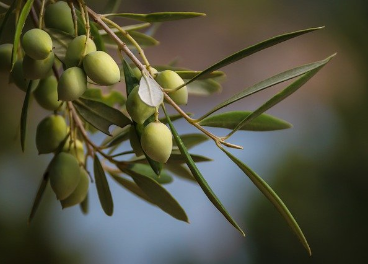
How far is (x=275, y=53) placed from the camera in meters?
2.66

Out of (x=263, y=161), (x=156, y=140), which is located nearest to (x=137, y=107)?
(x=156, y=140)

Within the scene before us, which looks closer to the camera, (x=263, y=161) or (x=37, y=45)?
(x=37, y=45)

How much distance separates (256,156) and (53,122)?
4.97ft

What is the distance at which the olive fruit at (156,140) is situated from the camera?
1.00 ft

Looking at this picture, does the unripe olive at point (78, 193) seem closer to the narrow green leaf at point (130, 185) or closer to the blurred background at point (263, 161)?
the narrow green leaf at point (130, 185)

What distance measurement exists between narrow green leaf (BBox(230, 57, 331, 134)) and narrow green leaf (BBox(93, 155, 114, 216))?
12 centimetres

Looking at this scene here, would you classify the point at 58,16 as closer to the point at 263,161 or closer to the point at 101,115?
the point at 101,115

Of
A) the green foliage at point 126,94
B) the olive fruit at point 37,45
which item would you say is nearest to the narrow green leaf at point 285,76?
the green foliage at point 126,94

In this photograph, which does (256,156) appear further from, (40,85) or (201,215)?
(40,85)

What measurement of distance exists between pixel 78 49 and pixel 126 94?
39 mm

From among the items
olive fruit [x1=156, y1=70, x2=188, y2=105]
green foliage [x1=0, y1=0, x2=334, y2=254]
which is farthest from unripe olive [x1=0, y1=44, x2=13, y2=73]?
olive fruit [x1=156, y1=70, x2=188, y2=105]

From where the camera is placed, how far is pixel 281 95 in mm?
323

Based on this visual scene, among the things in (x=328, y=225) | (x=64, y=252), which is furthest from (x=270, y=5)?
(x=64, y=252)

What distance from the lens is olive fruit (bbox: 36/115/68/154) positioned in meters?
0.41
